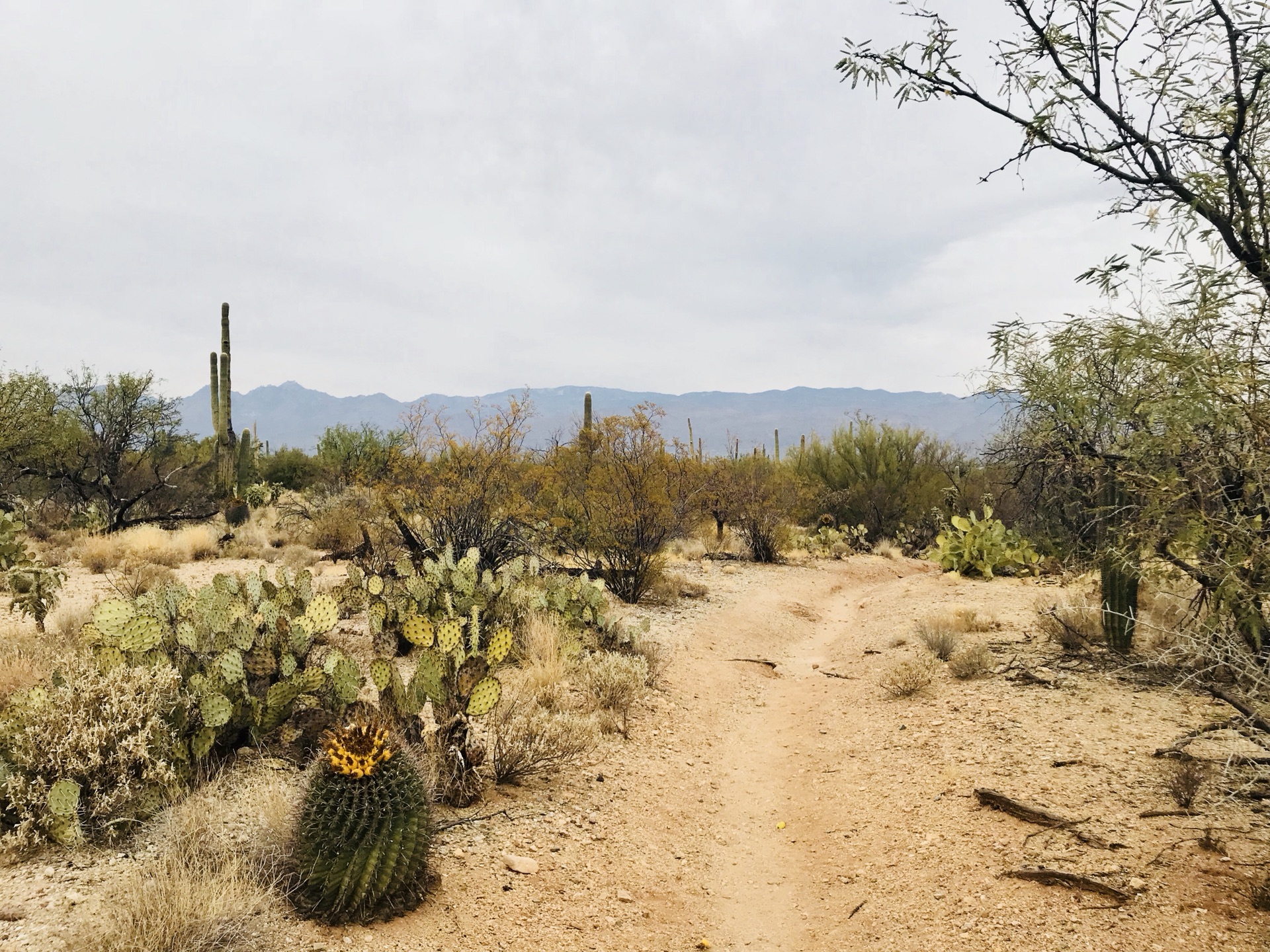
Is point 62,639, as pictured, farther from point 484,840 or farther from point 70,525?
point 70,525

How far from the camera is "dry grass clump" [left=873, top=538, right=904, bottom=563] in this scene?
19266 millimetres

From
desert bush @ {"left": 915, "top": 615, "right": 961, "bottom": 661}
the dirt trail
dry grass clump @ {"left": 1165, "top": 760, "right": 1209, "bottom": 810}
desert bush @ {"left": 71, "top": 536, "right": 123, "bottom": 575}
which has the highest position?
desert bush @ {"left": 71, "top": 536, "right": 123, "bottom": 575}

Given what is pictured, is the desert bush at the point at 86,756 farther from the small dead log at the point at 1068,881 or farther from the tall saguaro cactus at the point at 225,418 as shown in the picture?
the tall saguaro cactus at the point at 225,418

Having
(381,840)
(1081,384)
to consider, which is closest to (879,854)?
(381,840)

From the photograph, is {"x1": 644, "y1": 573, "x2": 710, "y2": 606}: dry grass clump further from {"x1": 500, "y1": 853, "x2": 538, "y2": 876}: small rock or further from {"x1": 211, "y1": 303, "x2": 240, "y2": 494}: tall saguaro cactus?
{"x1": 211, "y1": 303, "x2": 240, "y2": 494}: tall saguaro cactus

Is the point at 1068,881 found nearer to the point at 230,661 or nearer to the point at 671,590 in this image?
the point at 230,661

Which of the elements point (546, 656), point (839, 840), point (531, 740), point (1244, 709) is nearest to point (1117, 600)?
point (1244, 709)

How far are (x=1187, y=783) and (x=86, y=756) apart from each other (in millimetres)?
5842

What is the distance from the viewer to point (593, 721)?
6180 millimetres

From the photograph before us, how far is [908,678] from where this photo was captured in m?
7.09

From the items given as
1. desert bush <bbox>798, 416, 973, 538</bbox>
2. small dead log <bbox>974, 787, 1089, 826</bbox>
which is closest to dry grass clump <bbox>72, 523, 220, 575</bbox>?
small dead log <bbox>974, 787, 1089, 826</bbox>

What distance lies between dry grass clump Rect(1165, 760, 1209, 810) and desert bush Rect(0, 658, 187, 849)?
5.41 metres

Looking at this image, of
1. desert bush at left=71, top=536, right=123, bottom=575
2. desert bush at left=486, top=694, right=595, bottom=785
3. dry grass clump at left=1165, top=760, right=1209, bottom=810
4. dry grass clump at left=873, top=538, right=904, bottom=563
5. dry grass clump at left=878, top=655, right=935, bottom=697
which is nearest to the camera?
dry grass clump at left=1165, top=760, right=1209, bottom=810

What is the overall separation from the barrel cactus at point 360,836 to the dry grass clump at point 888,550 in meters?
16.8
